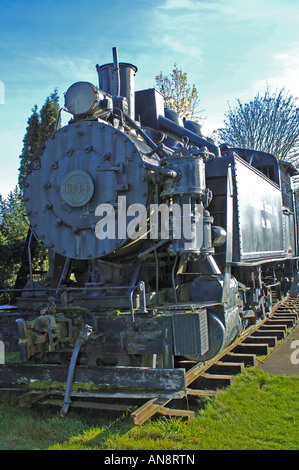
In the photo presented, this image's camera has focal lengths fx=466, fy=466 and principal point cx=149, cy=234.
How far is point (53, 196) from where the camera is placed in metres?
5.00

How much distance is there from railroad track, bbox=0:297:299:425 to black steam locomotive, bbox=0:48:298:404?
1.03 feet

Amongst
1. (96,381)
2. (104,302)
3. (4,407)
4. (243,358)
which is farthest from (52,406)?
(243,358)

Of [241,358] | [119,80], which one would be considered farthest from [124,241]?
[241,358]

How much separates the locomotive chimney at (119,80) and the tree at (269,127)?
21.3 meters

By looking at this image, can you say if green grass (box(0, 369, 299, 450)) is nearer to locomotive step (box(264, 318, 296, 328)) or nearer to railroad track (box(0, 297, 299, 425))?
railroad track (box(0, 297, 299, 425))

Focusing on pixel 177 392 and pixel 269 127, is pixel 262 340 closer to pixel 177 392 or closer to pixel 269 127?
pixel 177 392

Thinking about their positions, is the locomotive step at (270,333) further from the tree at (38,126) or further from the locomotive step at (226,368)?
the tree at (38,126)

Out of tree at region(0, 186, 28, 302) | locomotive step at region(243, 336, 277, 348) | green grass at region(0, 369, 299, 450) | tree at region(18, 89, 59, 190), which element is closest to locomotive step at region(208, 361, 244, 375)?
green grass at region(0, 369, 299, 450)

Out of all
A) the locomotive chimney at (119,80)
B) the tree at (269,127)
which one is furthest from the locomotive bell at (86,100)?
the tree at (269,127)

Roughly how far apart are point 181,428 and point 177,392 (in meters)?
0.27

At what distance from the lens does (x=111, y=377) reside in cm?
393

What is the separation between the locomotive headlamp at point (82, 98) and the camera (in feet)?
15.9
